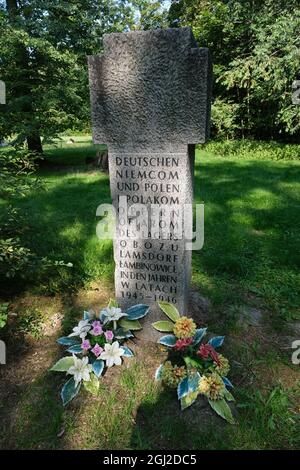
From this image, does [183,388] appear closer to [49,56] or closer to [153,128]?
[153,128]

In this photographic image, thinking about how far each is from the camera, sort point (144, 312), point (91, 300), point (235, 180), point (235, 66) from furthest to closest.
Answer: point (235, 66), point (235, 180), point (91, 300), point (144, 312)

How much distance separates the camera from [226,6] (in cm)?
1346

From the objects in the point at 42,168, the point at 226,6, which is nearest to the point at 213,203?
the point at 42,168

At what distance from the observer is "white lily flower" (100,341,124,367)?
2.75m

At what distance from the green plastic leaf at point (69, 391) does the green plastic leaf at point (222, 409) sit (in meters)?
0.93

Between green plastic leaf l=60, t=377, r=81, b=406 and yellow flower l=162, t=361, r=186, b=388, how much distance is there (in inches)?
24.5

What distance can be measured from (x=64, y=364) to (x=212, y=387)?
1.10 meters

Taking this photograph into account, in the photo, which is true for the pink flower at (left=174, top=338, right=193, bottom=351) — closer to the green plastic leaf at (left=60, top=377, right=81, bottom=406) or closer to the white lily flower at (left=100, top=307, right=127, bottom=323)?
the white lily flower at (left=100, top=307, right=127, bottom=323)

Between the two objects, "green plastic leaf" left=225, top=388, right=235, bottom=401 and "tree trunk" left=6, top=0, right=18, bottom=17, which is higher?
"tree trunk" left=6, top=0, right=18, bottom=17

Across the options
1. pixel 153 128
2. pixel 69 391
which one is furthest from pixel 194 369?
pixel 153 128

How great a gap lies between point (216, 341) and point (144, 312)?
25.1 inches

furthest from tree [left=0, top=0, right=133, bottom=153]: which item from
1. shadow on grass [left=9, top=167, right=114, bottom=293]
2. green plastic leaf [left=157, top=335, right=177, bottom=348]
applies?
green plastic leaf [left=157, top=335, right=177, bottom=348]

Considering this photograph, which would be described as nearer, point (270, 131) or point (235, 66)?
point (235, 66)

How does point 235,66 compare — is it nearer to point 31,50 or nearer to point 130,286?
point 31,50
